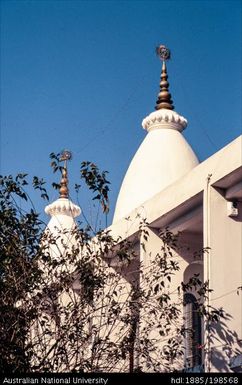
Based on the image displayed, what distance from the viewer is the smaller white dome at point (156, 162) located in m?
20.4

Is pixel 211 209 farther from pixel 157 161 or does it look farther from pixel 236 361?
pixel 157 161

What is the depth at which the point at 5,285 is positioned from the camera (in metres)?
12.0

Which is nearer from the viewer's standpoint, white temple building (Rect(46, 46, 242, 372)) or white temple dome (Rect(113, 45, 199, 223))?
white temple building (Rect(46, 46, 242, 372))

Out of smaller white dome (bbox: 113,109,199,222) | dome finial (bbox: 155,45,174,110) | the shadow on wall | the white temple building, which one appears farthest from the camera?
dome finial (bbox: 155,45,174,110)

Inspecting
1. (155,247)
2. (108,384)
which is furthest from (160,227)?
(108,384)

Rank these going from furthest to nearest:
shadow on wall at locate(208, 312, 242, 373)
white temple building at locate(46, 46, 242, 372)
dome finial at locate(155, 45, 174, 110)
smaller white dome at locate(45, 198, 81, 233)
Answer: smaller white dome at locate(45, 198, 81, 233) → dome finial at locate(155, 45, 174, 110) → white temple building at locate(46, 46, 242, 372) → shadow on wall at locate(208, 312, 242, 373)

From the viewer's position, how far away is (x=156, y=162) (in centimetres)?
2070

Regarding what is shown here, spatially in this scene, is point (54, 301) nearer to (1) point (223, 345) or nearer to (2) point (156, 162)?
(1) point (223, 345)

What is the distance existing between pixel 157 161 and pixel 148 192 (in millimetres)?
869

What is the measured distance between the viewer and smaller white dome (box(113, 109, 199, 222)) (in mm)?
20406

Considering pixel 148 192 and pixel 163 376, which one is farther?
pixel 148 192

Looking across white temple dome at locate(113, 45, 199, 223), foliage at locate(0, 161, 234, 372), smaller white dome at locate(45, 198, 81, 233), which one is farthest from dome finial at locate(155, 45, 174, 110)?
foliage at locate(0, 161, 234, 372)

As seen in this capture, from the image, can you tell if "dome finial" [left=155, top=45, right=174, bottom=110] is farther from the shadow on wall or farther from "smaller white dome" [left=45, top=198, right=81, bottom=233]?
the shadow on wall

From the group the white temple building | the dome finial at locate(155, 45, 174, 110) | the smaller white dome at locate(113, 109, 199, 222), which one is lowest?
the white temple building
